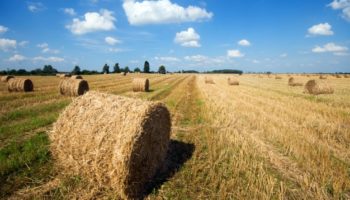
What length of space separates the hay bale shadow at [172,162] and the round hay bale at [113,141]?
0.14 m

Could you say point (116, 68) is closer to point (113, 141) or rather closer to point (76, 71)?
point (76, 71)

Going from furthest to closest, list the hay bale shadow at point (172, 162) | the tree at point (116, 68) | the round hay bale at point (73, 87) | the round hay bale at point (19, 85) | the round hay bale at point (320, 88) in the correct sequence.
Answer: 1. the tree at point (116, 68)
2. the round hay bale at point (19, 85)
3. the round hay bale at point (320, 88)
4. the round hay bale at point (73, 87)
5. the hay bale shadow at point (172, 162)

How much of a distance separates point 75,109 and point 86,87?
44.2 feet

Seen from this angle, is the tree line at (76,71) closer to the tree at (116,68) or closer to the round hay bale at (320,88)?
the tree at (116,68)

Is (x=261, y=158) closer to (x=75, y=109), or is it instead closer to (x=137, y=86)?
(x=75, y=109)

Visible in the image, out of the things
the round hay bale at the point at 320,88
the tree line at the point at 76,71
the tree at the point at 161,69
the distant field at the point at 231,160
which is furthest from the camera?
the tree at the point at 161,69

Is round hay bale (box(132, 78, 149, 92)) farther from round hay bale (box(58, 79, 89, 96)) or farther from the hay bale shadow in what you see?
the hay bale shadow

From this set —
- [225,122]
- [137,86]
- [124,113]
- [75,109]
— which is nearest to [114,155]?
[124,113]

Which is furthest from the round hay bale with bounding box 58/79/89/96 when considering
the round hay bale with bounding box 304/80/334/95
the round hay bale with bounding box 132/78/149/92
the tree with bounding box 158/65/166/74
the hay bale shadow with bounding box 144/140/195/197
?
the tree with bounding box 158/65/166/74

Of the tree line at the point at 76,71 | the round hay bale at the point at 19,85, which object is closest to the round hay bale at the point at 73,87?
the round hay bale at the point at 19,85

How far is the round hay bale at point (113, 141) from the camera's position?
16.0 feet

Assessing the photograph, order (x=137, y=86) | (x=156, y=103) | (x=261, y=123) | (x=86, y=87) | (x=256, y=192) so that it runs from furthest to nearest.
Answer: (x=137, y=86) → (x=86, y=87) → (x=261, y=123) → (x=156, y=103) → (x=256, y=192)

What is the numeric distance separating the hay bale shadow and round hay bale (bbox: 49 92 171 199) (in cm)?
14

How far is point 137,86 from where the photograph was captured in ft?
72.5
